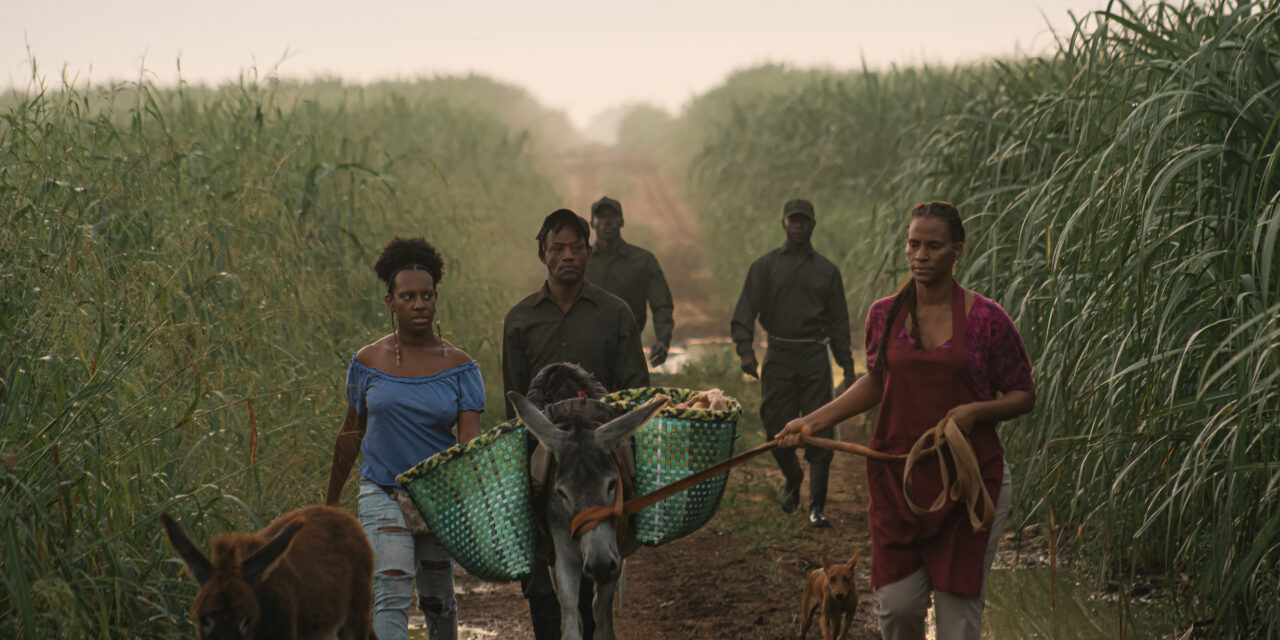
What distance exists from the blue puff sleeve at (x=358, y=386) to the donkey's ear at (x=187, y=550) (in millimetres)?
1268

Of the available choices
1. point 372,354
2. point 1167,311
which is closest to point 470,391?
point 372,354

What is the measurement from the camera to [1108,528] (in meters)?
4.68

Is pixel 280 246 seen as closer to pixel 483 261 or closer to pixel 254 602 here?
pixel 254 602

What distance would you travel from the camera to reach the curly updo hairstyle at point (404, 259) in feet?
15.6

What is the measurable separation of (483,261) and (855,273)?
5.34 meters

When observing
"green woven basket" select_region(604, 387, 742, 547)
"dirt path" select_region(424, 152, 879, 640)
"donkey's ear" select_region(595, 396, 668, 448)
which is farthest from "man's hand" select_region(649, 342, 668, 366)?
"donkey's ear" select_region(595, 396, 668, 448)

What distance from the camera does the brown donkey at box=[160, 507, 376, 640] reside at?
3359mm

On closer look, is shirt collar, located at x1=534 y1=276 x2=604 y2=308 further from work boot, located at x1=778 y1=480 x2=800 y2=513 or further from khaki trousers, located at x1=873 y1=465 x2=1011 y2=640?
work boot, located at x1=778 y1=480 x2=800 y2=513

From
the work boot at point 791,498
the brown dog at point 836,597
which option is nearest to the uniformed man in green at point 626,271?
the work boot at point 791,498

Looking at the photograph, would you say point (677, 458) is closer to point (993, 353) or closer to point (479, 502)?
point (479, 502)

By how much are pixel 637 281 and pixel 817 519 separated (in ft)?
7.49

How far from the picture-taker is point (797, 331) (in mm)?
8703

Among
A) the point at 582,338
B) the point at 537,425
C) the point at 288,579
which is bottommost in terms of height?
the point at 288,579

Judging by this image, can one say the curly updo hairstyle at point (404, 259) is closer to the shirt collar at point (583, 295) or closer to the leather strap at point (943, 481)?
the shirt collar at point (583, 295)
